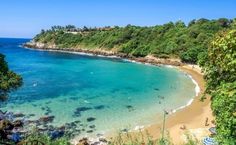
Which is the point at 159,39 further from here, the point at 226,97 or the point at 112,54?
the point at 226,97

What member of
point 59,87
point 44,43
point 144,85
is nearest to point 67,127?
point 59,87

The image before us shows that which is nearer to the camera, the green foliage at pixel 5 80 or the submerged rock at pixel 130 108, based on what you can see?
the green foliage at pixel 5 80

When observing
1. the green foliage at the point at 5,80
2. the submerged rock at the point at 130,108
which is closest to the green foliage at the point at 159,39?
the submerged rock at the point at 130,108

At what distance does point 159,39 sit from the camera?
134250 millimetres

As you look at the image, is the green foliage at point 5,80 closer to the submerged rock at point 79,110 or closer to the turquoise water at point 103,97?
the turquoise water at point 103,97

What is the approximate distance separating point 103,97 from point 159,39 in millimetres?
84552

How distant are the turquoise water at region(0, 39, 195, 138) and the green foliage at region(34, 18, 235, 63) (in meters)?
29.6

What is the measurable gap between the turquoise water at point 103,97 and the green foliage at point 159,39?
97.1 feet

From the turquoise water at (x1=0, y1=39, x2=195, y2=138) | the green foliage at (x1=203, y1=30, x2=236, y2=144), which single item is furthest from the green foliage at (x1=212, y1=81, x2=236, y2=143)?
the turquoise water at (x1=0, y1=39, x2=195, y2=138)

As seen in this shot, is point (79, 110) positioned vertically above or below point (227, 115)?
below

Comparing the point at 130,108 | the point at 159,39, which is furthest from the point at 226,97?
the point at 159,39

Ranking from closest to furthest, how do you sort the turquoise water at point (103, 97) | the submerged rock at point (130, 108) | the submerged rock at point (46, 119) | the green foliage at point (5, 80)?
1. the green foliage at point (5, 80)
2. the submerged rock at point (46, 119)
3. the turquoise water at point (103, 97)
4. the submerged rock at point (130, 108)

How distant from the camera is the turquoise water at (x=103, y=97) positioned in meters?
40.7

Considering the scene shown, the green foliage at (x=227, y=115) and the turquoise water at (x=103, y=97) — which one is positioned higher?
the green foliage at (x=227, y=115)
